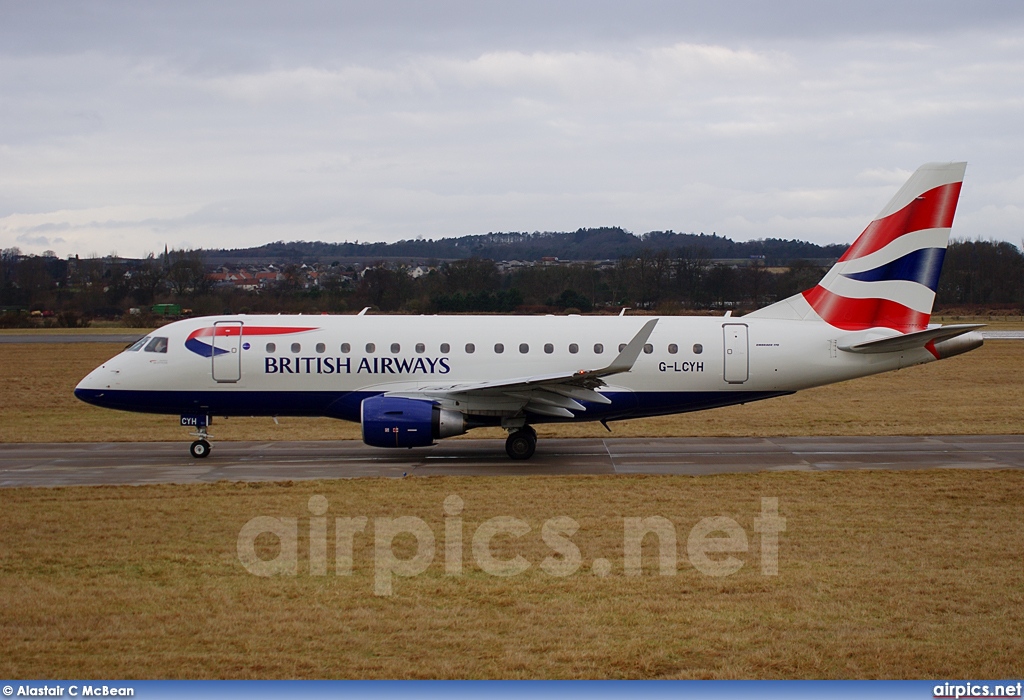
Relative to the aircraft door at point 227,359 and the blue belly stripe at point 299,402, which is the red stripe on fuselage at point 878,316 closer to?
the blue belly stripe at point 299,402

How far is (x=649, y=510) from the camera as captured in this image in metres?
15.8

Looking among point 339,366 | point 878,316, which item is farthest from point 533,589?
point 878,316

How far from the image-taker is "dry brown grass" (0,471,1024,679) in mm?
8953

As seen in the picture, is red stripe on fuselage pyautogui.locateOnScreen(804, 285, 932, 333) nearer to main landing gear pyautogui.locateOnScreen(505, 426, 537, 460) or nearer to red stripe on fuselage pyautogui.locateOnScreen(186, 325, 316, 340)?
main landing gear pyautogui.locateOnScreen(505, 426, 537, 460)

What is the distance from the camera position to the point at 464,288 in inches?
2574

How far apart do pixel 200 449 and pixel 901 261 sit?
58.3 feet

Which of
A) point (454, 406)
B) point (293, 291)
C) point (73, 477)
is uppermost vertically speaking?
point (293, 291)

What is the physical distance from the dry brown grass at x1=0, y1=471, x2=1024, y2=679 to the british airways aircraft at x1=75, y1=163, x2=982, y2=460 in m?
5.92

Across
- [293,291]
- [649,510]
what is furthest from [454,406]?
[293,291]

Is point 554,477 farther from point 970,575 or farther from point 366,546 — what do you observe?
point 970,575

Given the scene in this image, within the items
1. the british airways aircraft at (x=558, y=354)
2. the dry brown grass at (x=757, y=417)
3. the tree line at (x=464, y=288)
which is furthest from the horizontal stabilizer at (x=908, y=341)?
the tree line at (x=464, y=288)

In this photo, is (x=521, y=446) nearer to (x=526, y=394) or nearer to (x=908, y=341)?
(x=526, y=394)

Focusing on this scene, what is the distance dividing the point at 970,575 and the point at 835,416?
62.8 feet

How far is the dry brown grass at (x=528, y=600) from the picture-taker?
8953 millimetres
